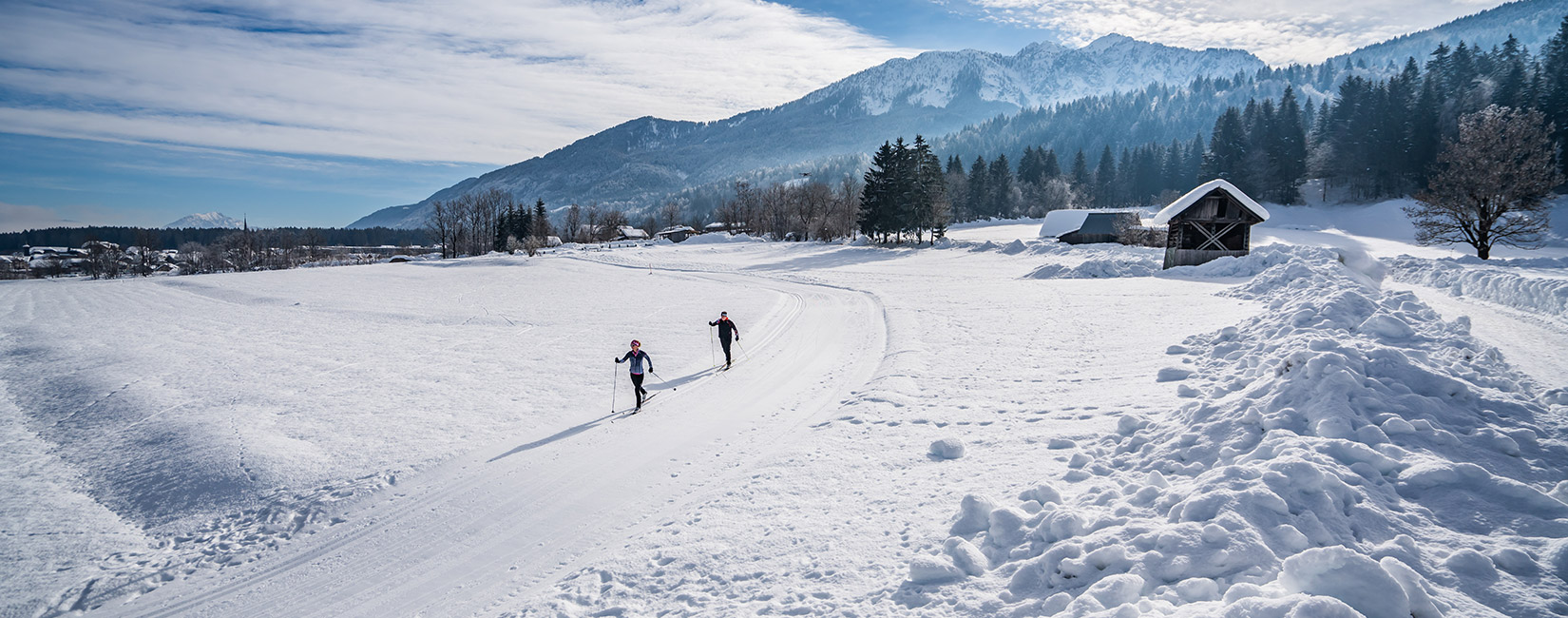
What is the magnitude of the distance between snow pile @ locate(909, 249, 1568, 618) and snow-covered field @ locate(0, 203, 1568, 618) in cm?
3

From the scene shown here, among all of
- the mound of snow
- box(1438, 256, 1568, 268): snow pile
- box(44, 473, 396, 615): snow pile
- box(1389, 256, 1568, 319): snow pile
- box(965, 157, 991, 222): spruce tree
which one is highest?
box(965, 157, 991, 222): spruce tree

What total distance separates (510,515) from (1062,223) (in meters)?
67.0

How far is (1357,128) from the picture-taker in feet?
244

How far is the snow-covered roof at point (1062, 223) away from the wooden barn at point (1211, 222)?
30.8m

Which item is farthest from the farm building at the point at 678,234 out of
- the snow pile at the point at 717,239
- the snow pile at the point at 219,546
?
the snow pile at the point at 219,546

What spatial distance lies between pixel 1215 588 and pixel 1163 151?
130852 millimetres

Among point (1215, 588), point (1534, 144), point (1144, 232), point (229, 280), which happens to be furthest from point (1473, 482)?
point (229, 280)

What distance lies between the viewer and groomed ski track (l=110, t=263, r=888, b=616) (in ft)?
21.6

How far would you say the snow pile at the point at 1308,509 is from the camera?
4.16 meters

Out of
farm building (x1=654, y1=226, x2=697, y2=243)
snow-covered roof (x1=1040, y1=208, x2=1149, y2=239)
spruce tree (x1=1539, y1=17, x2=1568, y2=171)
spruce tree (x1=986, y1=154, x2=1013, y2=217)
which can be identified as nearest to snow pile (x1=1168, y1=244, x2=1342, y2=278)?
snow-covered roof (x1=1040, y1=208, x2=1149, y2=239)

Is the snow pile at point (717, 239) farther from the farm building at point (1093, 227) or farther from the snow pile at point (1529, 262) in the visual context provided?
the snow pile at point (1529, 262)

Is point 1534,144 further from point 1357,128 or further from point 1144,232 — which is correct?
point 1357,128

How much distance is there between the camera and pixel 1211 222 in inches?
1212

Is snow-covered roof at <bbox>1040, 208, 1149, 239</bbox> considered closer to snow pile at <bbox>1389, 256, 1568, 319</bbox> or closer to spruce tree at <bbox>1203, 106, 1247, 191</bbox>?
spruce tree at <bbox>1203, 106, 1247, 191</bbox>
